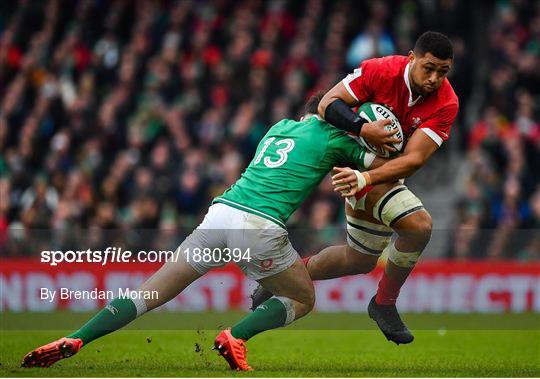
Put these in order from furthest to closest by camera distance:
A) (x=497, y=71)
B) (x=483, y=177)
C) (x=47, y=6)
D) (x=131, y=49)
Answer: (x=47, y=6) < (x=131, y=49) < (x=497, y=71) < (x=483, y=177)

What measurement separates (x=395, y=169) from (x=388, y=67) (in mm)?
762

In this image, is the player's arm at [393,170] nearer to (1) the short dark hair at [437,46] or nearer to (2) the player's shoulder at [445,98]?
(2) the player's shoulder at [445,98]

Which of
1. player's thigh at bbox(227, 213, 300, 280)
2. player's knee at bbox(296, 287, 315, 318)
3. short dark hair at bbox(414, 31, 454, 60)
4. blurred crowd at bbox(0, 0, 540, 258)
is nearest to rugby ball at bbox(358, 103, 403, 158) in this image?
short dark hair at bbox(414, 31, 454, 60)

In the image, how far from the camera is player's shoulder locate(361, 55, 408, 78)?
902cm

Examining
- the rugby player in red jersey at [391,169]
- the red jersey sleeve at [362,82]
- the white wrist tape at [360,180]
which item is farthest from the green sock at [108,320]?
the red jersey sleeve at [362,82]

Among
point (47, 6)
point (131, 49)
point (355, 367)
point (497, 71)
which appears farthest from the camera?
point (47, 6)

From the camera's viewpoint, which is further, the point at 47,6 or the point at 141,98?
the point at 47,6

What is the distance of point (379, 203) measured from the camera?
919cm

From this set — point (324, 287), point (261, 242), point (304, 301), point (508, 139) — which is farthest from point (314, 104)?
point (508, 139)

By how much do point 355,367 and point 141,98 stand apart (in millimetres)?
9333

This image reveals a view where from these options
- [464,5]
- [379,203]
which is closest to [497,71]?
[464,5]

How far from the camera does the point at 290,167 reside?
883cm

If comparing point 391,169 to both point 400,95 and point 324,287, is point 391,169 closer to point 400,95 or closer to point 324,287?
point 400,95

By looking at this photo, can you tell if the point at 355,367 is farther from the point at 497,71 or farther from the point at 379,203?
the point at 497,71
